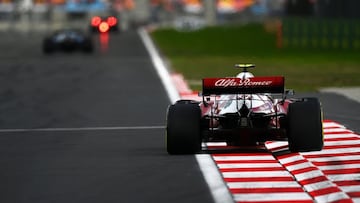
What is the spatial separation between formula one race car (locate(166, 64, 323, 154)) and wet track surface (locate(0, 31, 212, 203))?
0.31m

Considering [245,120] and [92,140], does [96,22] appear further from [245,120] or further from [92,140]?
[245,120]

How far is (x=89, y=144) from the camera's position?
1639 cm

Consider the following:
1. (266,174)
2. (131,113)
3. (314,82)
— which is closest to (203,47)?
(314,82)

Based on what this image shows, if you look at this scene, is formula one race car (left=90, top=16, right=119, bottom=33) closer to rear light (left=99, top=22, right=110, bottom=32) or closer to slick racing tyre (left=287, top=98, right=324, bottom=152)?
rear light (left=99, top=22, right=110, bottom=32)

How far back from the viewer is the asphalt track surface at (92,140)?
38.6ft

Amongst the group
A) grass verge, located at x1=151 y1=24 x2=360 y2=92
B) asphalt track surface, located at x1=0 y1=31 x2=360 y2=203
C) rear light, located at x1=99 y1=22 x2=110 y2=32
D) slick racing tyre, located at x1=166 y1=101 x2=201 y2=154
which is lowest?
rear light, located at x1=99 y1=22 x2=110 y2=32

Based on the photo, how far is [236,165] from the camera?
13.3m

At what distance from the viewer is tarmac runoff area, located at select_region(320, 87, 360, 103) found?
83.7 feet

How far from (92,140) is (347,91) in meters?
11.1

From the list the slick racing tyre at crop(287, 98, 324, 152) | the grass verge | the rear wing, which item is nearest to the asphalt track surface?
the rear wing

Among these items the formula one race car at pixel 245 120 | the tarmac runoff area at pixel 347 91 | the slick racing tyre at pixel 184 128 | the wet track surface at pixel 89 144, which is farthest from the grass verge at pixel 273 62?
the slick racing tyre at pixel 184 128

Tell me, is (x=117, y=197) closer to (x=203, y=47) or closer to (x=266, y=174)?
(x=266, y=174)

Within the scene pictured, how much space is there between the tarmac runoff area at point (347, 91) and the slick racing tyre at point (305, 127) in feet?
35.1

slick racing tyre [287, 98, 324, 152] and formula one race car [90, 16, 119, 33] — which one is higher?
slick racing tyre [287, 98, 324, 152]
